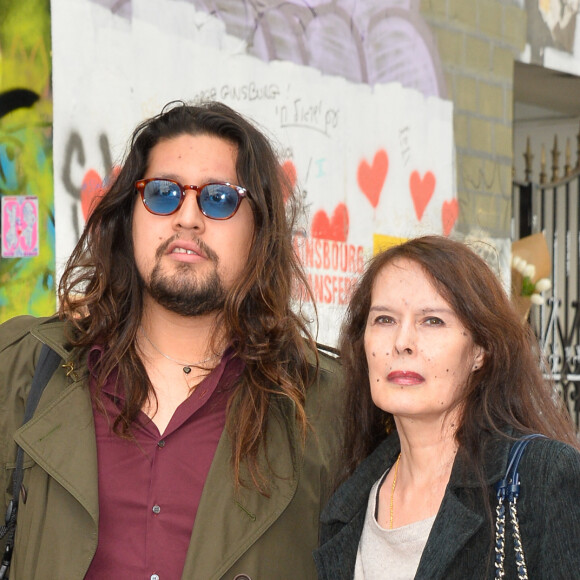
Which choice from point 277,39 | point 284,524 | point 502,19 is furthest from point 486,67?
point 284,524

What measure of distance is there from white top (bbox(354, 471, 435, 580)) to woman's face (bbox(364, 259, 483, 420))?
269mm

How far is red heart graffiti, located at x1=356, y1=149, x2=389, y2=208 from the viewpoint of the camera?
7051 millimetres

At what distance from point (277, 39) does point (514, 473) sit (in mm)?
4375

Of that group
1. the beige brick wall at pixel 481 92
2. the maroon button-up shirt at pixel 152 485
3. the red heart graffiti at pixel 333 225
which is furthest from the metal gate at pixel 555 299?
the maroon button-up shirt at pixel 152 485

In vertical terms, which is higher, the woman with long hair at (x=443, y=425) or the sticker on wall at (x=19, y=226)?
the sticker on wall at (x=19, y=226)

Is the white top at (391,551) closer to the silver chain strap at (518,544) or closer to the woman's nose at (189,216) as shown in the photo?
the silver chain strap at (518,544)

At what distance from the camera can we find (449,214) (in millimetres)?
7879

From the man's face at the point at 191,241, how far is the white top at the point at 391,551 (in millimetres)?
858

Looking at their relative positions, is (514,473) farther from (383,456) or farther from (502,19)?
(502,19)

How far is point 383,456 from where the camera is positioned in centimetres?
282

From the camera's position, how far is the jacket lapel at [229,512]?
2.81 m

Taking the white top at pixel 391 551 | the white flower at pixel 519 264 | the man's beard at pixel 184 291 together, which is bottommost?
the white top at pixel 391 551

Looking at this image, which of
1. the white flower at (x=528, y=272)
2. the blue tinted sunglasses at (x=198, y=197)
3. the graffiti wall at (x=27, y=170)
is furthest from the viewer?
the white flower at (x=528, y=272)

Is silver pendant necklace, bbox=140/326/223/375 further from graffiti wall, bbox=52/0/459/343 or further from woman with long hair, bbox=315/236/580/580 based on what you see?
graffiti wall, bbox=52/0/459/343
